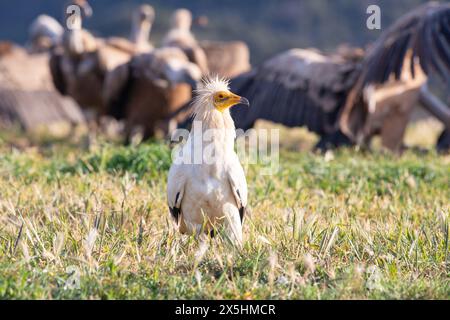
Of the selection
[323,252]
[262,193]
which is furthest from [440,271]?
[262,193]

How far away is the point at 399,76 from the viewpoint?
8055mm

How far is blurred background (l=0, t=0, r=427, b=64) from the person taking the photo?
31.3 meters

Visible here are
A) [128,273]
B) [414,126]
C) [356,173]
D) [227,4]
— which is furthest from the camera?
[227,4]

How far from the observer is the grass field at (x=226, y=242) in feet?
11.1

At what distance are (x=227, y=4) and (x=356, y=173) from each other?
105 ft

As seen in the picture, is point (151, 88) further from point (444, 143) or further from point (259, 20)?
point (259, 20)

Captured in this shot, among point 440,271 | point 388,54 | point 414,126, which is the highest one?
point 388,54

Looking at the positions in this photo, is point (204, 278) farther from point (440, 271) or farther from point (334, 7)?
point (334, 7)

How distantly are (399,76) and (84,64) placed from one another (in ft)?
14.4

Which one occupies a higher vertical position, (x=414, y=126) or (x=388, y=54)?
(x=388, y=54)

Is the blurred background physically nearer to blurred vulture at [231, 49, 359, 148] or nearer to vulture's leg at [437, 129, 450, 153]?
blurred vulture at [231, 49, 359, 148]

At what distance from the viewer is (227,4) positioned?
37719 mm

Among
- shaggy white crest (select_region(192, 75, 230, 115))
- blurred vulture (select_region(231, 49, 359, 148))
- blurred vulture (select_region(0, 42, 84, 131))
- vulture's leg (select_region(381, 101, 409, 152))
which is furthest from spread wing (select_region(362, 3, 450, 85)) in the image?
blurred vulture (select_region(0, 42, 84, 131))

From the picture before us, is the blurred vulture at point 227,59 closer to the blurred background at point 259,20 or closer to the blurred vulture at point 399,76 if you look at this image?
the blurred vulture at point 399,76
